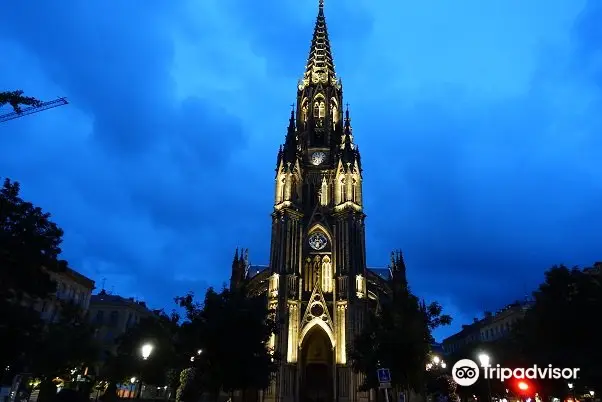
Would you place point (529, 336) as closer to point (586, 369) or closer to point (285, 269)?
point (586, 369)

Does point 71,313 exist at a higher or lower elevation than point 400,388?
higher

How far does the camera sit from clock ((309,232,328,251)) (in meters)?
53.9

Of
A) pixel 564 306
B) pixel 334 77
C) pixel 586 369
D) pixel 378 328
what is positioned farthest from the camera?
pixel 334 77

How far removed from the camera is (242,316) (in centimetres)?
2564

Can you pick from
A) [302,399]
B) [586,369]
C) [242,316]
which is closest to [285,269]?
[302,399]

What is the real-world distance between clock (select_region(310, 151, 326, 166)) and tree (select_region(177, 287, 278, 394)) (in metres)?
35.2

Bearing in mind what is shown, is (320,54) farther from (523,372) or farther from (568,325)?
(568,325)

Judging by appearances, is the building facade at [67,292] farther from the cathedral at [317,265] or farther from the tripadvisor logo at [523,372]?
the tripadvisor logo at [523,372]

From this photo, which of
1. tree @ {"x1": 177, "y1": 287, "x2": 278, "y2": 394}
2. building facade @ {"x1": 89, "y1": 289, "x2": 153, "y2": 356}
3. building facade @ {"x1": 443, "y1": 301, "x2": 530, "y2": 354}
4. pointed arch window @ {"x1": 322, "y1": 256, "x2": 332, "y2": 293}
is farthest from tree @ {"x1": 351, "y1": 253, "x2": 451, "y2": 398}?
building facade @ {"x1": 89, "y1": 289, "x2": 153, "y2": 356}

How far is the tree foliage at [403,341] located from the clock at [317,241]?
23238 mm

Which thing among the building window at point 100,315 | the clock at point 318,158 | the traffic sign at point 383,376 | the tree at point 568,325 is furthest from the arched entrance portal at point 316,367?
the traffic sign at point 383,376

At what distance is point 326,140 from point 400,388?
36.8 meters

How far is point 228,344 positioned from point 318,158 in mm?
38111

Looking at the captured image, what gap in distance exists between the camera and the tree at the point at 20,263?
1884cm
